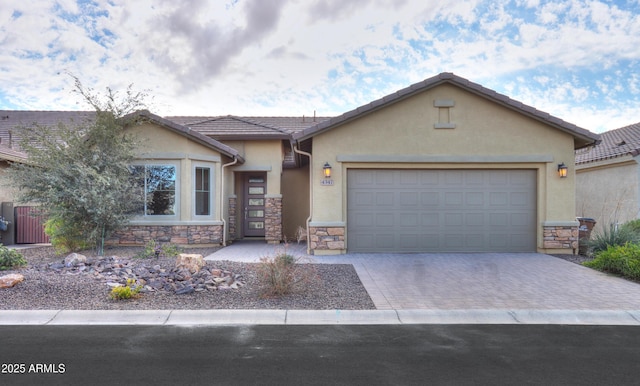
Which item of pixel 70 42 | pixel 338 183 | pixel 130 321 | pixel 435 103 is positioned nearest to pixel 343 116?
pixel 338 183

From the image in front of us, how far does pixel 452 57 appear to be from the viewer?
548 inches

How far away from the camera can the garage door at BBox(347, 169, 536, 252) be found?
34.2 feet

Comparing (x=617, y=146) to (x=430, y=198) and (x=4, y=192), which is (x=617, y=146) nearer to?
(x=430, y=198)

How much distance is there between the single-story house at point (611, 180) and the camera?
12.4 m

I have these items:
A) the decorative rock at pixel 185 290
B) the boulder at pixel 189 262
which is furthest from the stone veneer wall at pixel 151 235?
the decorative rock at pixel 185 290

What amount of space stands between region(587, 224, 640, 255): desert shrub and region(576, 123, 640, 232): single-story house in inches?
95.1

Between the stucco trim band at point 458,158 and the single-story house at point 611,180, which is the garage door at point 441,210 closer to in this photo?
the stucco trim band at point 458,158

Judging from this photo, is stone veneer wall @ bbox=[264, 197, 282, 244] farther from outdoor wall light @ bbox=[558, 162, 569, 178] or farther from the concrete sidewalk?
outdoor wall light @ bbox=[558, 162, 569, 178]

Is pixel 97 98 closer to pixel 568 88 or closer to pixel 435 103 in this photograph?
pixel 435 103

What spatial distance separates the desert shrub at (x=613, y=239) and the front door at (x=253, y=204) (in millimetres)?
10583

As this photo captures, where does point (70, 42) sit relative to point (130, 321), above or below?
above

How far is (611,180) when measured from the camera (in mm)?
13398

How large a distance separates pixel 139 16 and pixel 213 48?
3007 millimetres

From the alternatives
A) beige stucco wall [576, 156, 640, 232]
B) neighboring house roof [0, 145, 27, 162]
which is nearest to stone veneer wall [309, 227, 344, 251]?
beige stucco wall [576, 156, 640, 232]
